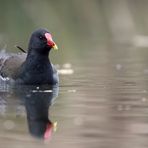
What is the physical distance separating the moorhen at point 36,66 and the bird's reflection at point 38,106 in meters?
0.22

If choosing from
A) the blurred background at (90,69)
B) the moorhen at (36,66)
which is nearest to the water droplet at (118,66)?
the blurred background at (90,69)

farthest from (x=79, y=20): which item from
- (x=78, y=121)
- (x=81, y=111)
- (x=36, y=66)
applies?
(x=78, y=121)

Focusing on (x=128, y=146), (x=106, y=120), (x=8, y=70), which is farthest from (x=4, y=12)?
(x=128, y=146)

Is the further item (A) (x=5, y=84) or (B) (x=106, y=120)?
(A) (x=5, y=84)

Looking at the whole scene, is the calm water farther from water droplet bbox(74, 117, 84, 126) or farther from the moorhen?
the moorhen

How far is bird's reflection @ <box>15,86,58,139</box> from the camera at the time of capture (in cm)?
764

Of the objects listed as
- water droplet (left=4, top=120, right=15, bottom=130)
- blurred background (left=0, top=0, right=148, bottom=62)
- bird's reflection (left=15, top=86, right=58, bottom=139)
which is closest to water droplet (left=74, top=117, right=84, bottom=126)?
bird's reflection (left=15, top=86, right=58, bottom=139)

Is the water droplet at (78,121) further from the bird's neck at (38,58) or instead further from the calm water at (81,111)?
the bird's neck at (38,58)

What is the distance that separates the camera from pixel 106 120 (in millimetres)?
8180

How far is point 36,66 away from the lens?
37.4 feet

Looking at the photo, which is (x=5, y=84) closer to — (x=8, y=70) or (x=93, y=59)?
(x=8, y=70)

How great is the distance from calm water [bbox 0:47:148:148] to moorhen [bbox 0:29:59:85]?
0.68 ft

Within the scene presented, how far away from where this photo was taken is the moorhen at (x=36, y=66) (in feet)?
36.6

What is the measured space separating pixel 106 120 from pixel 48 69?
3.22 meters
